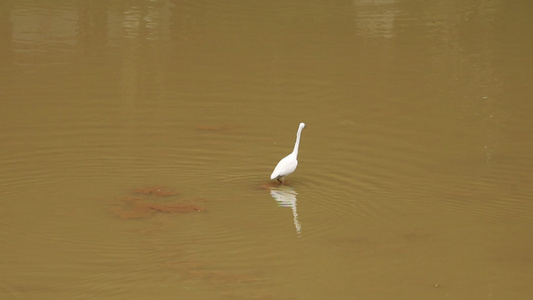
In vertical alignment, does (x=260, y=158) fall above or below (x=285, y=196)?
above

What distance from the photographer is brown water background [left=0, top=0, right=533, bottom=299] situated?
7.43m

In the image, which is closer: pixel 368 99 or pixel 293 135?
pixel 293 135

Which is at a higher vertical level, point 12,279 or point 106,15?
point 106,15

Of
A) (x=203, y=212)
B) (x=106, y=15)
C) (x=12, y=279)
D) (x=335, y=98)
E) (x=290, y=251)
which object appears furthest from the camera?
(x=106, y=15)

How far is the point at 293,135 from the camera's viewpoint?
36.9ft

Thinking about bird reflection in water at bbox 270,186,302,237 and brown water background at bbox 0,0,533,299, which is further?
bird reflection in water at bbox 270,186,302,237

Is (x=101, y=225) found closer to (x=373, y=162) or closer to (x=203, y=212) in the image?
(x=203, y=212)

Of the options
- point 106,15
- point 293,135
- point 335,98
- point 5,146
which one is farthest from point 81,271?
point 106,15

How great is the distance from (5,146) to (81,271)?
12.3 ft

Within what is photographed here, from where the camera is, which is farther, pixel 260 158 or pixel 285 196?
pixel 260 158

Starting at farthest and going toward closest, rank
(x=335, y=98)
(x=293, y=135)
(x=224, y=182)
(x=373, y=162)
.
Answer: (x=335, y=98)
(x=293, y=135)
(x=373, y=162)
(x=224, y=182)

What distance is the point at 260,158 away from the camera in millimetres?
10266

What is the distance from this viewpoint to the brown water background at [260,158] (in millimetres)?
7426

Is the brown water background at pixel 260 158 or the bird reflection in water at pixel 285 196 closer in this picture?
the brown water background at pixel 260 158
